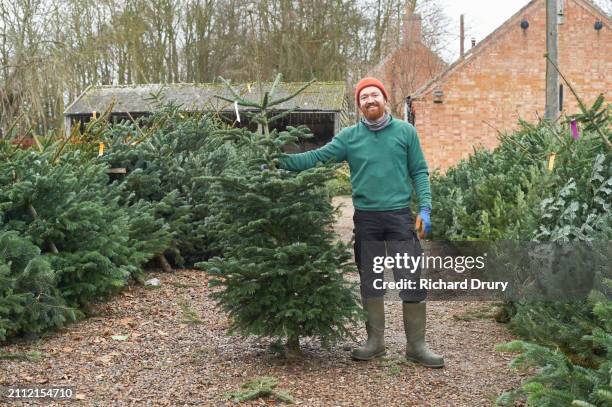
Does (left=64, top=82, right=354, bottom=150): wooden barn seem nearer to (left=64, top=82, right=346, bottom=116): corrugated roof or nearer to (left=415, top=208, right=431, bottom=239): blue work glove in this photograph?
(left=64, top=82, right=346, bottom=116): corrugated roof

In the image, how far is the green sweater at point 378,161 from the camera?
16.0ft

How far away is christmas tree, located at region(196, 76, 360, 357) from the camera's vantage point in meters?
4.62

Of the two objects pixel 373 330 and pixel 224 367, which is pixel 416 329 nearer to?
pixel 373 330

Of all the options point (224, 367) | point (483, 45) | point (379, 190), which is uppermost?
point (483, 45)

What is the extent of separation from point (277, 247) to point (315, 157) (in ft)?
2.21

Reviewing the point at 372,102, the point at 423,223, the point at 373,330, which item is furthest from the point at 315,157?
the point at 373,330

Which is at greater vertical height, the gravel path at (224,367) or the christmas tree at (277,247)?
the christmas tree at (277,247)

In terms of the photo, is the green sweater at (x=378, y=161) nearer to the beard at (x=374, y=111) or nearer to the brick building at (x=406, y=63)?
the beard at (x=374, y=111)

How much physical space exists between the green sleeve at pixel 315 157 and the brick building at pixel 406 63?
23742 millimetres

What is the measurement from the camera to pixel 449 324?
6414 mm

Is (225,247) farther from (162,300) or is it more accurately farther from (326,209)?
(162,300)

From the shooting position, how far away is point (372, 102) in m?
4.86

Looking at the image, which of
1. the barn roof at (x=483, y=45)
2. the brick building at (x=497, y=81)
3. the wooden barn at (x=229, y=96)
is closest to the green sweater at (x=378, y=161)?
the wooden barn at (x=229, y=96)

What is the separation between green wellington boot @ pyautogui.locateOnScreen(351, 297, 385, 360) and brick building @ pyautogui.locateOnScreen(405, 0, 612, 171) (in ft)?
61.6
